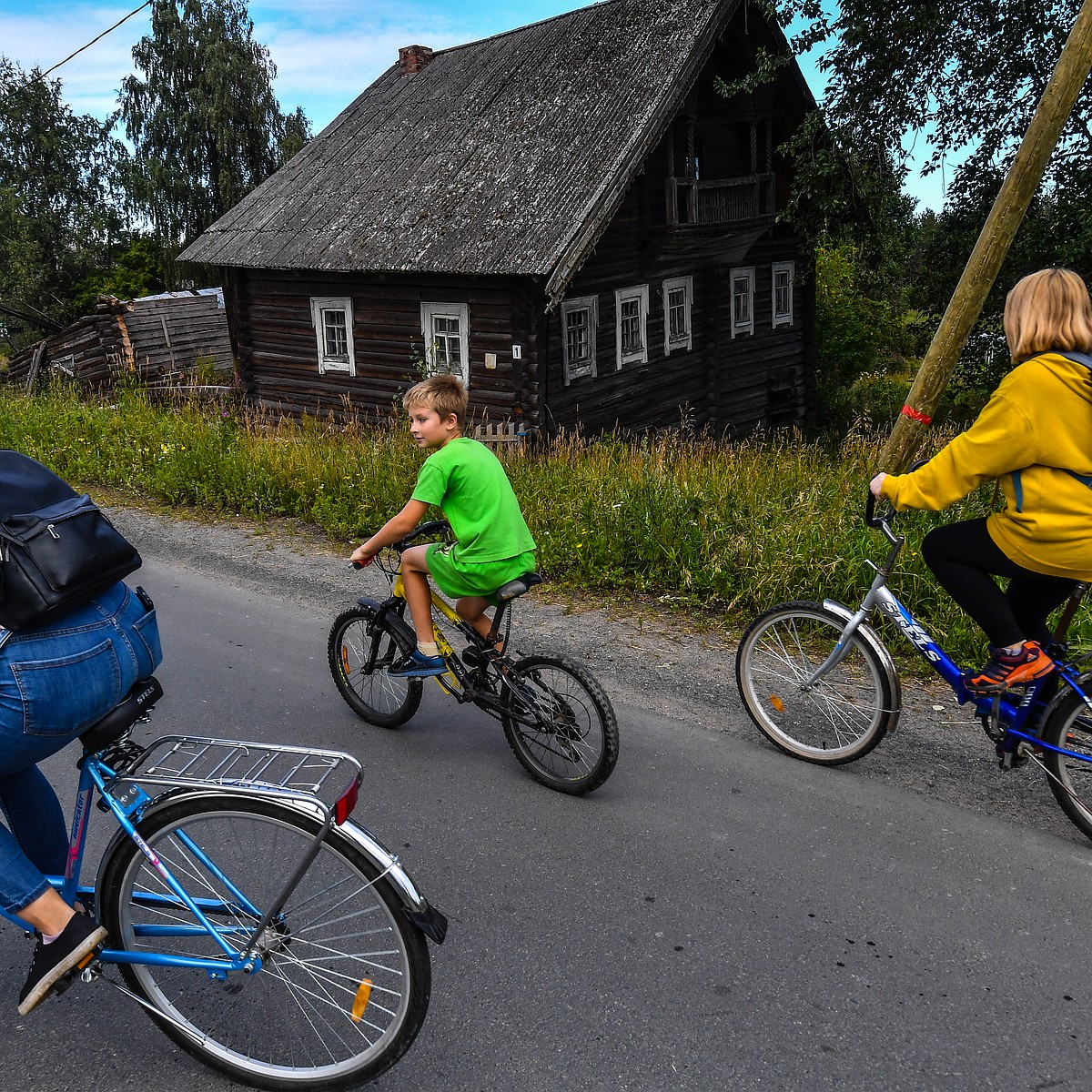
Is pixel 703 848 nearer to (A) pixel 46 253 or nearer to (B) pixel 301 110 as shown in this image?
(B) pixel 301 110

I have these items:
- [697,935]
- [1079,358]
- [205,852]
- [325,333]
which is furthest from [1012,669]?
[325,333]

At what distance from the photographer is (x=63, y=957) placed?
248cm

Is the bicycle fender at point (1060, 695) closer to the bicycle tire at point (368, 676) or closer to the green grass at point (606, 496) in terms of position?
the green grass at point (606, 496)

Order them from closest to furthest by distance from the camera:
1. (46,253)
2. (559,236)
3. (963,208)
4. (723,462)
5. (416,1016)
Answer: (416,1016), (723,462), (559,236), (963,208), (46,253)

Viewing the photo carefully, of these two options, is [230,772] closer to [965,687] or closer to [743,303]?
[965,687]

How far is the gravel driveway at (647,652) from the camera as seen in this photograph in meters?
4.18

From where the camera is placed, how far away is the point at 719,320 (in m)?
20.4

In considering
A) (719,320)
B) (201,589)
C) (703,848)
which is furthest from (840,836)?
(719,320)

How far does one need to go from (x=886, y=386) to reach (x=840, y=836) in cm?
3053

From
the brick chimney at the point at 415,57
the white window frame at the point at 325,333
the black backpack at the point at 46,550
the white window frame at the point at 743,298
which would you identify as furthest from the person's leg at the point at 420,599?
the brick chimney at the point at 415,57

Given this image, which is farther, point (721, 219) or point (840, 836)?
point (721, 219)

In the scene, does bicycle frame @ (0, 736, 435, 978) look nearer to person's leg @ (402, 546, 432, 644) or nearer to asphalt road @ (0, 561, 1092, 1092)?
asphalt road @ (0, 561, 1092, 1092)

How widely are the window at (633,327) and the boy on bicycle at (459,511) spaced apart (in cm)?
1405

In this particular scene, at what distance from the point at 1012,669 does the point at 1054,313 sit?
1272 mm
